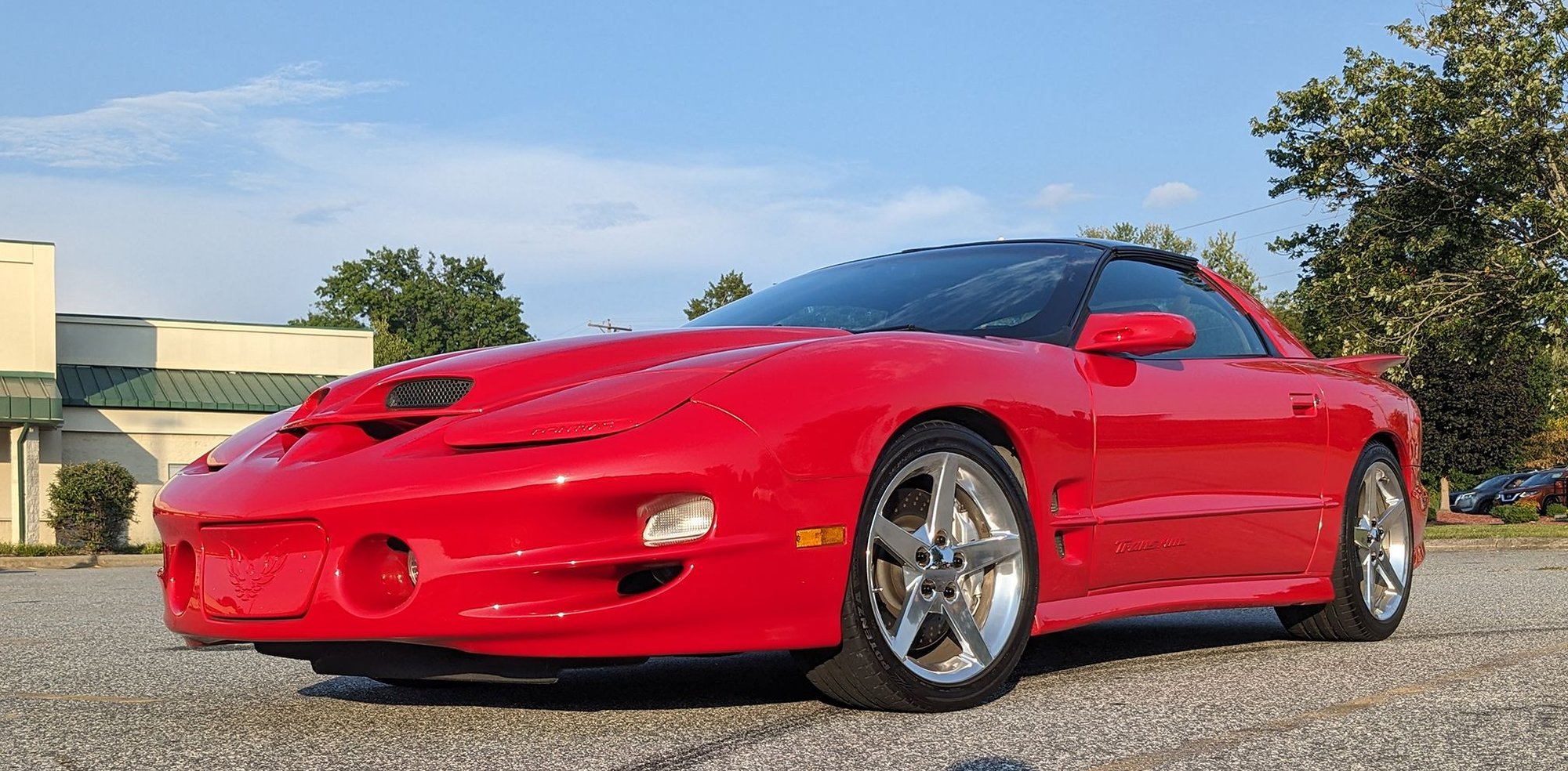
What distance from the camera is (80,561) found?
2234cm

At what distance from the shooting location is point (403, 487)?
3.20 meters

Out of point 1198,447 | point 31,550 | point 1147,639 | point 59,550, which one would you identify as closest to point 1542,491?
point 59,550

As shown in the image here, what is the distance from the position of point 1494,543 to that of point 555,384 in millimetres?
16052

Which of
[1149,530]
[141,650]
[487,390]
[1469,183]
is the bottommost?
[141,650]

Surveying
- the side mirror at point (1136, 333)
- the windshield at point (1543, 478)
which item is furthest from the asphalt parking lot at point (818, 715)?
the windshield at point (1543, 478)

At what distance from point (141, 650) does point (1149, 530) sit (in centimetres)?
354

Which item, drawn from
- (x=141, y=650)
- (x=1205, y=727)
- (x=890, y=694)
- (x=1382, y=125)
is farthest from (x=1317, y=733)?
(x=1382, y=125)

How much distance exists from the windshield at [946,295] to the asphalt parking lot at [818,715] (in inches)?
40.8

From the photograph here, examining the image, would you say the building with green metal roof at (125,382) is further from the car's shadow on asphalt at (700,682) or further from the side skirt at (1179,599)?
the side skirt at (1179,599)

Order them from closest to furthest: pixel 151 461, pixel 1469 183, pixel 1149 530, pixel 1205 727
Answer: pixel 1205 727, pixel 1149 530, pixel 1469 183, pixel 151 461

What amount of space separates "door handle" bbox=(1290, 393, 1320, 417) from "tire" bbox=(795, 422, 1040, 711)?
1628 millimetres

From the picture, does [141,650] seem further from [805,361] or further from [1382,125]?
[1382,125]

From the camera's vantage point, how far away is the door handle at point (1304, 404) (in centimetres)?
509

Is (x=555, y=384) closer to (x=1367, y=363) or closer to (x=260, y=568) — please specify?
(x=260, y=568)
